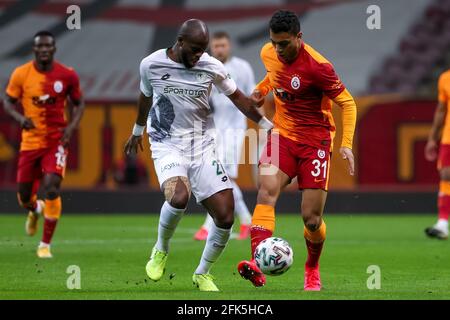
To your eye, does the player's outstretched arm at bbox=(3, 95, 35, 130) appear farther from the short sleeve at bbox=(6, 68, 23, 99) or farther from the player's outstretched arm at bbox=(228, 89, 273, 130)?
the player's outstretched arm at bbox=(228, 89, 273, 130)

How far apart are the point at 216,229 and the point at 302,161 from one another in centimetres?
87

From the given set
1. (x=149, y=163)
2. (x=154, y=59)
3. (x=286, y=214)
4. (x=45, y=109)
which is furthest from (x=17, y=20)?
(x=154, y=59)

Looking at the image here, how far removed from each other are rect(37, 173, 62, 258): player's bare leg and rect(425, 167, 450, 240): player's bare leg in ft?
15.9

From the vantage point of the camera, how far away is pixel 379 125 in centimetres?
2048

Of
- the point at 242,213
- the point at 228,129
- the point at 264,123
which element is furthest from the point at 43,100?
the point at 264,123

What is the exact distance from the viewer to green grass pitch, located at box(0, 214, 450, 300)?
802 cm

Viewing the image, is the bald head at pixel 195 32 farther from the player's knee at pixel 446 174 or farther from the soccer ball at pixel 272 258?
the player's knee at pixel 446 174

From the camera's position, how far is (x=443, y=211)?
13.7 meters

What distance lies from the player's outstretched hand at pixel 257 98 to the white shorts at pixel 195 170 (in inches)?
21.9

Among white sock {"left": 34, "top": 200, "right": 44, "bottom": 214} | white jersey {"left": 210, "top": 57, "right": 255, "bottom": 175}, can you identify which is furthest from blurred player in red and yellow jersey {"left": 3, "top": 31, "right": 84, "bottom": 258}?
white jersey {"left": 210, "top": 57, "right": 255, "bottom": 175}

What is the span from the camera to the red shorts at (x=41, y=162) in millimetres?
11570

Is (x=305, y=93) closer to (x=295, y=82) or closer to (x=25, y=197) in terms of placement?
(x=295, y=82)

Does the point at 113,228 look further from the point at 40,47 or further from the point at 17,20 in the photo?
the point at 17,20
